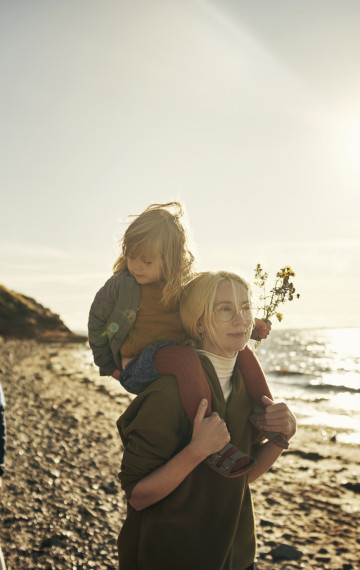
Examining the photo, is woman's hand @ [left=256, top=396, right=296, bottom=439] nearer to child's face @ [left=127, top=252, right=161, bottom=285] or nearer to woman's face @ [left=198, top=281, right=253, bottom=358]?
woman's face @ [left=198, top=281, right=253, bottom=358]

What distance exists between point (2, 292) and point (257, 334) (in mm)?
69678

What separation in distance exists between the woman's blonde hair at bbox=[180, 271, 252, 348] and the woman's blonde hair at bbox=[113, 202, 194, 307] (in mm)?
82

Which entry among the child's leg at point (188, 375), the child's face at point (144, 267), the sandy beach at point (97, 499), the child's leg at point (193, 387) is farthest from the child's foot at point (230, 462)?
the sandy beach at point (97, 499)

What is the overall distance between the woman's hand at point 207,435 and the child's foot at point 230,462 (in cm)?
5

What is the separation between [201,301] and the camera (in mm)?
2312

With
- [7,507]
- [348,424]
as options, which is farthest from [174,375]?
[348,424]

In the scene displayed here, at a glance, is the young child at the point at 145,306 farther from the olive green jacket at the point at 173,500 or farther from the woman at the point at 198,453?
the olive green jacket at the point at 173,500

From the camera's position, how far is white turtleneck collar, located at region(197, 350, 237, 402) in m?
2.37

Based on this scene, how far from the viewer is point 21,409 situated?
49.0 ft

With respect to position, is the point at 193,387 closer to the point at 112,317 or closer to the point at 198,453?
the point at 198,453

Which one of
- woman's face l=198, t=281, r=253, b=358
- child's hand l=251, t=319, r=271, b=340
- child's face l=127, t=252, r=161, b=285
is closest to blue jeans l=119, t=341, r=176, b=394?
woman's face l=198, t=281, r=253, b=358

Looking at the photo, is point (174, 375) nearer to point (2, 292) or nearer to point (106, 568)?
point (106, 568)

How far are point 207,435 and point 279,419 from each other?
46 cm

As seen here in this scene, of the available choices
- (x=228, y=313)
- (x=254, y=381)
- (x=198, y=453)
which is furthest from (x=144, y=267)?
(x=198, y=453)
